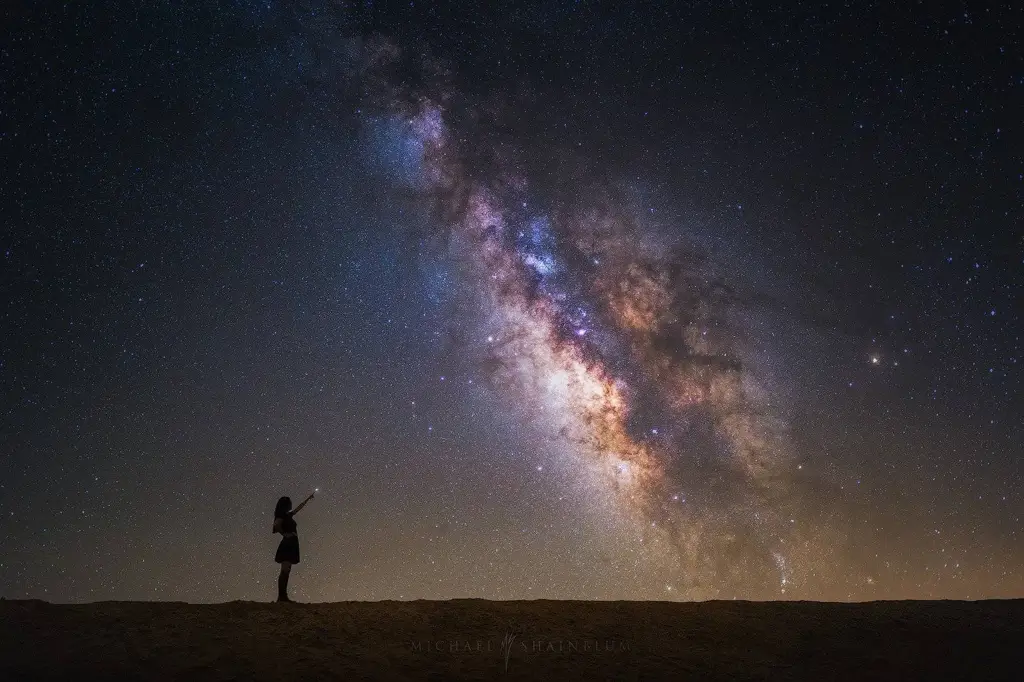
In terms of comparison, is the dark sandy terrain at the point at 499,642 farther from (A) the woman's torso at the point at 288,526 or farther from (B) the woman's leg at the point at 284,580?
(A) the woman's torso at the point at 288,526

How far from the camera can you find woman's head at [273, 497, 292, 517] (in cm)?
1424

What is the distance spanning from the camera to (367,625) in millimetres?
13070

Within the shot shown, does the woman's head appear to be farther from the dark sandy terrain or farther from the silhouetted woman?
the dark sandy terrain

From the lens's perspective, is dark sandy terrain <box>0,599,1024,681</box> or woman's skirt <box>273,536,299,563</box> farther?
woman's skirt <box>273,536,299,563</box>

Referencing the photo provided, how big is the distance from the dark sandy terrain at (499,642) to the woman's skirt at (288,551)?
86cm

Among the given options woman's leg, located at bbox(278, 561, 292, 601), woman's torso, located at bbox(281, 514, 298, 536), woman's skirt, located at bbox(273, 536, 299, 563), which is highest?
woman's torso, located at bbox(281, 514, 298, 536)

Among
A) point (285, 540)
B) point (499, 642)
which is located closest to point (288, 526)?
point (285, 540)

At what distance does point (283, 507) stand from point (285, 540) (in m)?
0.63

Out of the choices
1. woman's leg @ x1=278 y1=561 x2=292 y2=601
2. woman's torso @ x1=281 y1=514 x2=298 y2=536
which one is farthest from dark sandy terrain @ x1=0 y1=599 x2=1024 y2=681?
woman's torso @ x1=281 y1=514 x2=298 y2=536

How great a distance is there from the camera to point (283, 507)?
46.9 ft

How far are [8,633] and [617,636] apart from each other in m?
10.3

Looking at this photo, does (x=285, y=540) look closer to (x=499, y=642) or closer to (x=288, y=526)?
(x=288, y=526)

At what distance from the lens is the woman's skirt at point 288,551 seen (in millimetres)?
13984

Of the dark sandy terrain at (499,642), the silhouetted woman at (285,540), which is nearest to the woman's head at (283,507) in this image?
the silhouetted woman at (285,540)
